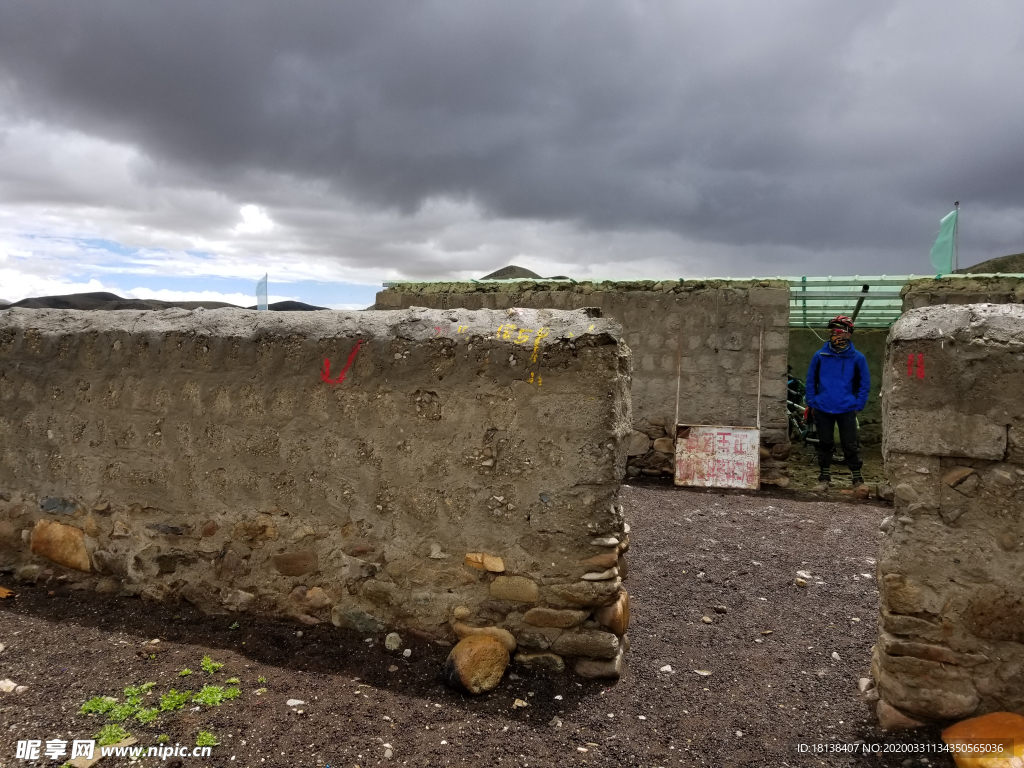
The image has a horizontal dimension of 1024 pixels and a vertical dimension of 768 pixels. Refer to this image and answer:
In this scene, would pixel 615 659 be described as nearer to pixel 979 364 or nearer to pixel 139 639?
pixel 979 364

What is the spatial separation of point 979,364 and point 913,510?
1.77 ft

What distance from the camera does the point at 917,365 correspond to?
2232 millimetres

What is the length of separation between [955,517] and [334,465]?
243 cm

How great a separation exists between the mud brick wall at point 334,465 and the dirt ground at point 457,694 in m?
0.18

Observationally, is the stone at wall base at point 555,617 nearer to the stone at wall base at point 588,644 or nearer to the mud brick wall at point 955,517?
the stone at wall base at point 588,644

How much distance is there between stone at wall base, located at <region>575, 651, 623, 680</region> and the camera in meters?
2.66

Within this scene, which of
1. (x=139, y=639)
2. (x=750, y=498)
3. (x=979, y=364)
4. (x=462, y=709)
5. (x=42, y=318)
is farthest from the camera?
(x=750, y=498)

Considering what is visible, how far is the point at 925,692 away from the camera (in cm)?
224

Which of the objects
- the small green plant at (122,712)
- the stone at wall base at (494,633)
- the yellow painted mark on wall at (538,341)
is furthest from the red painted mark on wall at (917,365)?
the small green plant at (122,712)

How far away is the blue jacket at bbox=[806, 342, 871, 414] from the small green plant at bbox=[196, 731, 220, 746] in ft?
19.3

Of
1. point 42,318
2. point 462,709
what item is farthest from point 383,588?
point 42,318

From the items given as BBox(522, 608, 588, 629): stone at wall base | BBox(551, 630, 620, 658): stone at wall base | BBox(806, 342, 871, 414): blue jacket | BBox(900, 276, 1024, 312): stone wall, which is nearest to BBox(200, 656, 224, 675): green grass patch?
BBox(522, 608, 588, 629): stone at wall base

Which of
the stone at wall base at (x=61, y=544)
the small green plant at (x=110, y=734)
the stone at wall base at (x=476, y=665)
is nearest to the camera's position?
the small green plant at (x=110, y=734)

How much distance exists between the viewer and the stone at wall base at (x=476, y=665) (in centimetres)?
253
